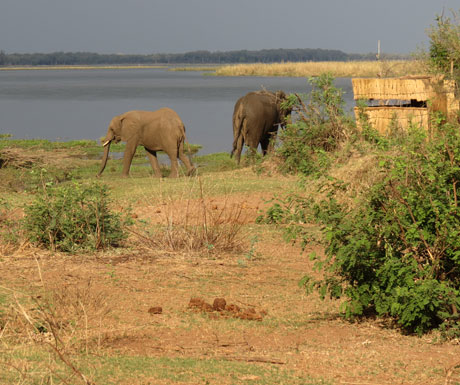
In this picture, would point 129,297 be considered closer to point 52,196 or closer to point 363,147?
point 52,196

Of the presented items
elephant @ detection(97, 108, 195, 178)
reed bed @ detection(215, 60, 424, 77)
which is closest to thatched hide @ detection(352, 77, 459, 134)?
elephant @ detection(97, 108, 195, 178)

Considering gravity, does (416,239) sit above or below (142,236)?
above

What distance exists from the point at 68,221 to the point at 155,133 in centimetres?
960

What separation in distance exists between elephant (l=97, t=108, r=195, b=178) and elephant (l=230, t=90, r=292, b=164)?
6.11 ft

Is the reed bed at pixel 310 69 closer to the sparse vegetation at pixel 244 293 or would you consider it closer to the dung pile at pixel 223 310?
the sparse vegetation at pixel 244 293

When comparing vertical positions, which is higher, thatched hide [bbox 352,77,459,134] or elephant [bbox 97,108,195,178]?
thatched hide [bbox 352,77,459,134]

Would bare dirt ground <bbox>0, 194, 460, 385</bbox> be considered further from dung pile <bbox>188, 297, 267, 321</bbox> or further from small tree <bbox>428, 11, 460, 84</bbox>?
small tree <bbox>428, 11, 460, 84</bbox>

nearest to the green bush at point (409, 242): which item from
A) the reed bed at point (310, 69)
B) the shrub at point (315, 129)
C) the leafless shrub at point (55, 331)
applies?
the leafless shrub at point (55, 331)

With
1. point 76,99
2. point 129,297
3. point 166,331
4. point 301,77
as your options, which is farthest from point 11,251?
point 301,77

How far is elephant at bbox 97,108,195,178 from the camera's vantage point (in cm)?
1820

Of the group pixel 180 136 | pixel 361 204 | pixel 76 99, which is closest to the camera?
pixel 361 204

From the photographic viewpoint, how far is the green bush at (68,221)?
8930 millimetres

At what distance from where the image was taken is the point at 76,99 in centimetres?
6366

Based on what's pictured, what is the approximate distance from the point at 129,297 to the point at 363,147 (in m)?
7.34
